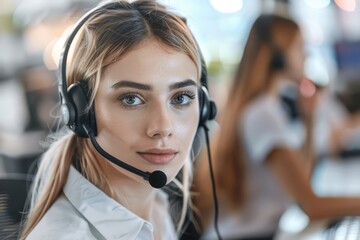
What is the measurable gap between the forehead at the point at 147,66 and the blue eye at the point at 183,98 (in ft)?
0.07

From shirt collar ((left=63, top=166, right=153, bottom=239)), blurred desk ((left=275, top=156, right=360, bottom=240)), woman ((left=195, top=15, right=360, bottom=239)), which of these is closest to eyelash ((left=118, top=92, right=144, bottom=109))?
shirt collar ((left=63, top=166, right=153, bottom=239))

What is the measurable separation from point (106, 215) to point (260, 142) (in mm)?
1143

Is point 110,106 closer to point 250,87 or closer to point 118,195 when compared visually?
point 118,195

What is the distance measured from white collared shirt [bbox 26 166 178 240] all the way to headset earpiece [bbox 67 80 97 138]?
0.08 m

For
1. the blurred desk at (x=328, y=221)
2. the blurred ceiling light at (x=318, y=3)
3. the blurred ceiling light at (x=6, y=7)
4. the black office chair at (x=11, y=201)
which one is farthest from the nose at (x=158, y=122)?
the blurred ceiling light at (x=6, y=7)

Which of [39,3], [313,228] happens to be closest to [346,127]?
[313,228]

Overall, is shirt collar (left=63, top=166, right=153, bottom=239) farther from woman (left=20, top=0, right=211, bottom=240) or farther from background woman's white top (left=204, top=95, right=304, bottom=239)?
background woman's white top (left=204, top=95, right=304, bottom=239)

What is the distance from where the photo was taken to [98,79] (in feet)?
2.39

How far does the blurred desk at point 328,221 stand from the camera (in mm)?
1256

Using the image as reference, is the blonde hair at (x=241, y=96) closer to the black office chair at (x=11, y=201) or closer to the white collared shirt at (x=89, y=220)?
the black office chair at (x=11, y=201)

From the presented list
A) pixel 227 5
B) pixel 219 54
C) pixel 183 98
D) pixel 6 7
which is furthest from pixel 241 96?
pixel 6 7

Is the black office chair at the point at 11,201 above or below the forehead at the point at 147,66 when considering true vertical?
below

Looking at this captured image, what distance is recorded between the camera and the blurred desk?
1256mm

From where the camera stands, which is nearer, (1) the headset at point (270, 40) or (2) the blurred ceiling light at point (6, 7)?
(1) the headset at point (270, 40)
